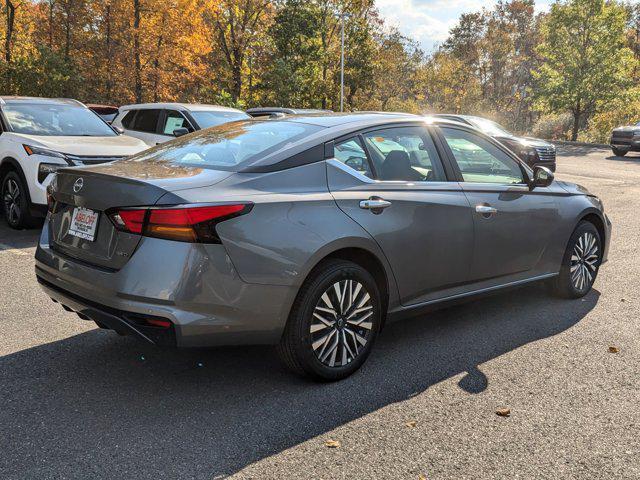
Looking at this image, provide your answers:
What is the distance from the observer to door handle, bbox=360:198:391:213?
3.58 m

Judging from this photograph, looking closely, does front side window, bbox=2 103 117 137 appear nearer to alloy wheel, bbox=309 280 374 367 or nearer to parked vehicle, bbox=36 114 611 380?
parked vehicle, bbox=36 114 611 380

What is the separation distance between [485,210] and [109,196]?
257cm

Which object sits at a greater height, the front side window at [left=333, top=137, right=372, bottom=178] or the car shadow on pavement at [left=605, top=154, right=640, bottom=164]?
the car shadow on pavement at [left=605, top=154, right=640, bottom=164]

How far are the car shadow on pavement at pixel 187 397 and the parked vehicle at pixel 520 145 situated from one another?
10.2 meters

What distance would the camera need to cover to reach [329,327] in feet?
11.4

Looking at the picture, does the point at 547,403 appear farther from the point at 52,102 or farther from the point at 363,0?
the point at 363,0

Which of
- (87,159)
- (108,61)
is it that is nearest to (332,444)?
(87,159)

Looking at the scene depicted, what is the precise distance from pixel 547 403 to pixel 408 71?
4666 cm

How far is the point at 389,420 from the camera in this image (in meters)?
3.15

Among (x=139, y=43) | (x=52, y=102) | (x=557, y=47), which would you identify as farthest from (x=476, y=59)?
(x=52, y=102)

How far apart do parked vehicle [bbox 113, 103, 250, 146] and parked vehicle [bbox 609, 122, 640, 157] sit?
18.4 m

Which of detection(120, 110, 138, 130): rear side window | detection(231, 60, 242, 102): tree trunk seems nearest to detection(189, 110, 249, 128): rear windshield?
detection(120, 110, 138, 130): rear side window

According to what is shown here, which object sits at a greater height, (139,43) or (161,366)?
(139,43)

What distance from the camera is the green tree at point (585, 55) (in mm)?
30094
